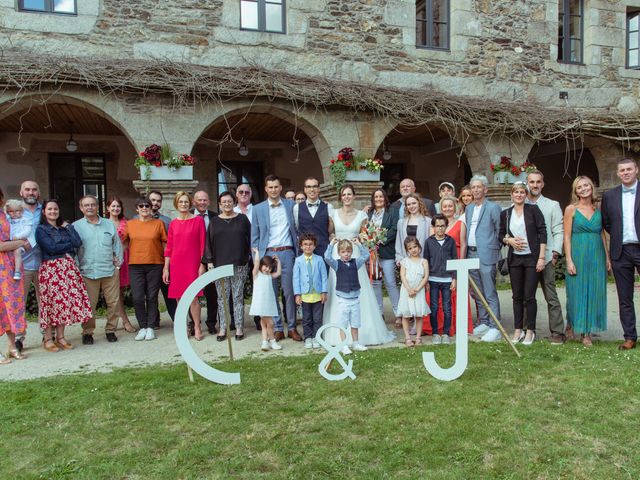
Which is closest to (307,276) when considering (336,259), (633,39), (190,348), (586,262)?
(336,259)

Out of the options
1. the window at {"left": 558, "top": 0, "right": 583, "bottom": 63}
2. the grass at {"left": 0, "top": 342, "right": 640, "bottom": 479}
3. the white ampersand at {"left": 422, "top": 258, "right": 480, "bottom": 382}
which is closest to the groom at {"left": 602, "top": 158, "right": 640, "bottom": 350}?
the grass at {"left": 0, "top": 342, "right": 640, "bottom": 479}

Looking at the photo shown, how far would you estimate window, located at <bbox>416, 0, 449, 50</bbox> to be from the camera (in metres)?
9.54

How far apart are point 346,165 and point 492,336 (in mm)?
4129

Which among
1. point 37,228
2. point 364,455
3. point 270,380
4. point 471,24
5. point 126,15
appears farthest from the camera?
point 471,24

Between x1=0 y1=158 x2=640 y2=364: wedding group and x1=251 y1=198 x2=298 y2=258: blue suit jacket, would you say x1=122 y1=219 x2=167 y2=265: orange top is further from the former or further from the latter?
x1=251 y1=198 x2=298 y2=258: blue suit jacket

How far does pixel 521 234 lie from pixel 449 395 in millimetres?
1976

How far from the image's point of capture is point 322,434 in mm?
2965

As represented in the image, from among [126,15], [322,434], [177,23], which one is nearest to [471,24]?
[177,23]

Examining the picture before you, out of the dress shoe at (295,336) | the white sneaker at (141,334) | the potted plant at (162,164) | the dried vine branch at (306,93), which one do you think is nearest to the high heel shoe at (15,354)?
the white sneaker at (141,334)

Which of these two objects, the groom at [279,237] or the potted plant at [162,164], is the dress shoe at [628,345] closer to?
the groom at [279,237]

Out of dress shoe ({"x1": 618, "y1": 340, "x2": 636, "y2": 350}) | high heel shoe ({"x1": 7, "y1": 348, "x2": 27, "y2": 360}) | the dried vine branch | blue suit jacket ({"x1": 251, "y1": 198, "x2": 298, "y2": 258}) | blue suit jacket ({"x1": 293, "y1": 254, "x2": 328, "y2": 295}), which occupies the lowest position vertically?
high heel shoe ({"x1": 7, "y1": 348, "x2": 27, "y2": 360})

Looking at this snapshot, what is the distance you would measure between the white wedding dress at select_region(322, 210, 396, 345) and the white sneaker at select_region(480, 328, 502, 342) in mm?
863

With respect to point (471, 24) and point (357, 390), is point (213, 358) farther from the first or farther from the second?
point (471, 24)

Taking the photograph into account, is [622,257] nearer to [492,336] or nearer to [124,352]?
[492,336]
